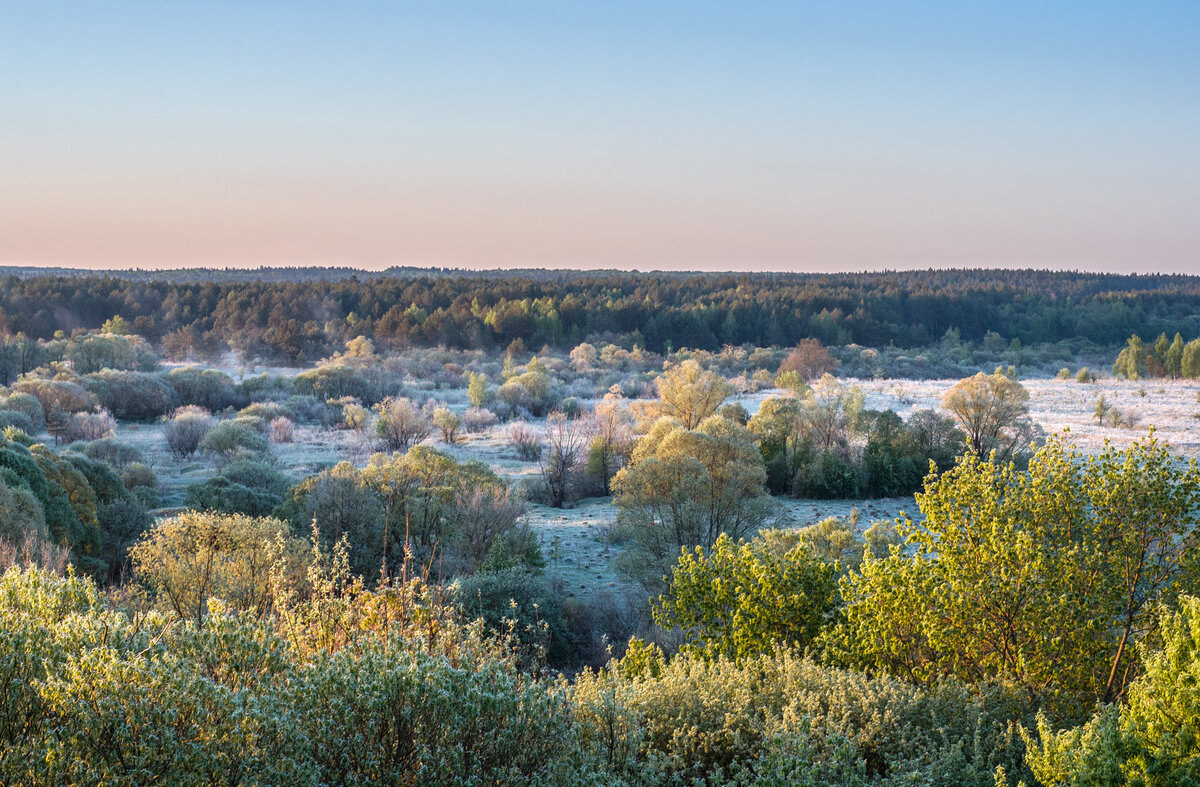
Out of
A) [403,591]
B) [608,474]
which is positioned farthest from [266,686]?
[608,474]

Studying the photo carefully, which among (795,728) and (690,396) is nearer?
(795,728)

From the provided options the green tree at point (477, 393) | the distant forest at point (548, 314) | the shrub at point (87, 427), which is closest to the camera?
the shrub at point (87, 427)

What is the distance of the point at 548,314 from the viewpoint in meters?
82.1

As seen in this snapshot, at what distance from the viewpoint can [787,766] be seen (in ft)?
16.8

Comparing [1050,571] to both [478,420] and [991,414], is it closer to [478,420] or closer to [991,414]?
[991,414]

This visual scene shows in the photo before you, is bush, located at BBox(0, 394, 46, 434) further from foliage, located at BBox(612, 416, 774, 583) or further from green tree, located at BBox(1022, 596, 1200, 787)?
green tree, located at BBox(1022, 596, 1200, 787)

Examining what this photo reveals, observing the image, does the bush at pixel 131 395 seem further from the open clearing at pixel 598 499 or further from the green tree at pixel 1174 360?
the green tree at pixel 1174 360

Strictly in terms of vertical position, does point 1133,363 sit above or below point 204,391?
above

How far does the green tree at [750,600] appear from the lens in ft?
30.8

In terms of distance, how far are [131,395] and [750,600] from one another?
117ft

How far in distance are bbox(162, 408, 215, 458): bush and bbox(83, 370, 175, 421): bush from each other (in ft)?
25.0

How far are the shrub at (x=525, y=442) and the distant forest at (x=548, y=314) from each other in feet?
131

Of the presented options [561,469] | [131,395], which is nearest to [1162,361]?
[561,469]

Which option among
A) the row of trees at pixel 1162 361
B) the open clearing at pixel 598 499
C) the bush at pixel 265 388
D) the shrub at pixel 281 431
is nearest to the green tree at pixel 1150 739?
the open clearing at pixel 598 499
